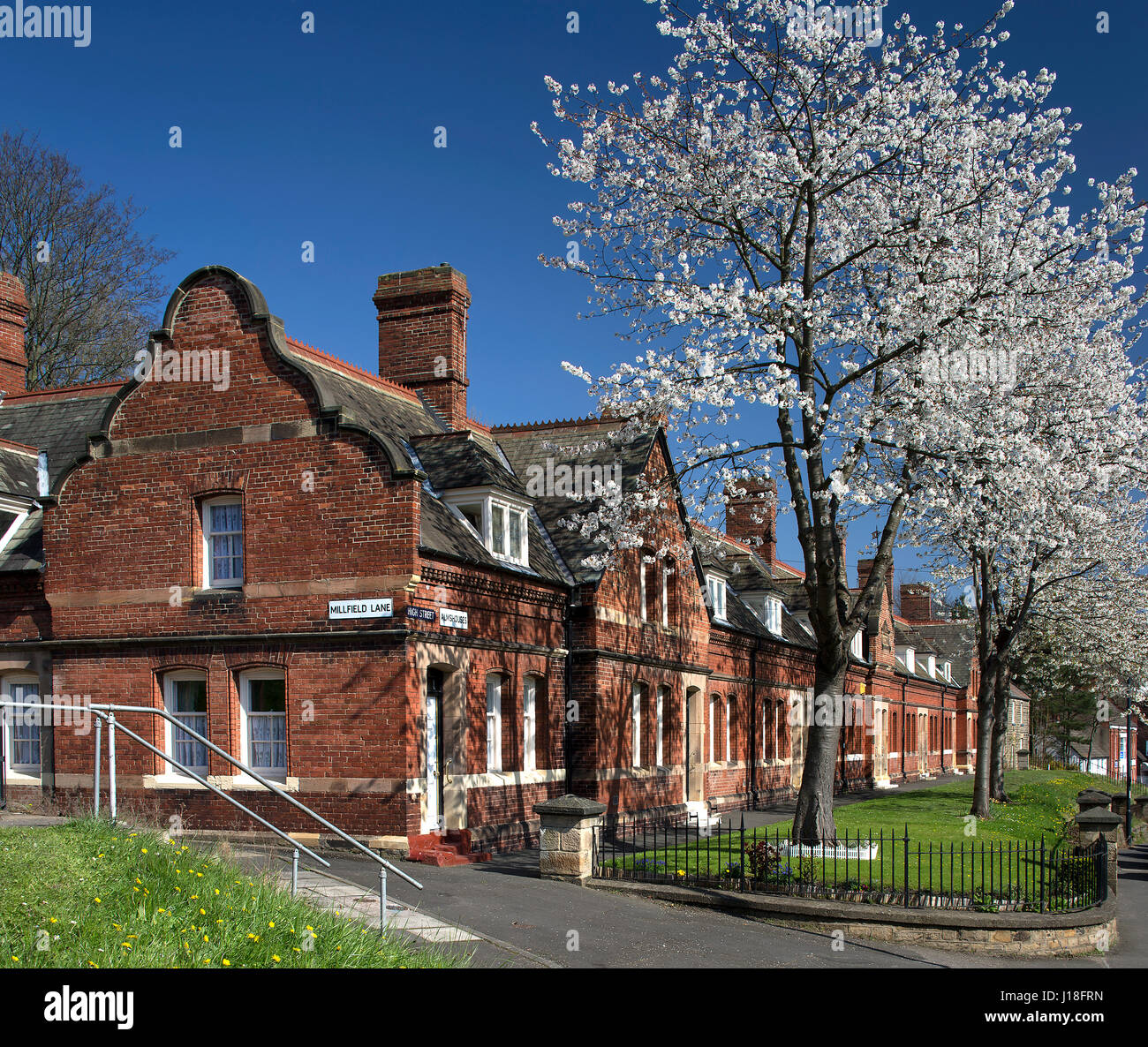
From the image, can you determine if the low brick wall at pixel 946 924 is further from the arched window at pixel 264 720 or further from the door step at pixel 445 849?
the arched window at pixel 264 720

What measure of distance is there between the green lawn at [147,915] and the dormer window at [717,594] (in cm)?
2024

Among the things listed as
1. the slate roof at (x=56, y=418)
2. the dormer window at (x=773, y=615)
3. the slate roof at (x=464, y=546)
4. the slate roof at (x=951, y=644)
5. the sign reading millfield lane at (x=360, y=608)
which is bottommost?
the slate roof at (x=951, y=644)

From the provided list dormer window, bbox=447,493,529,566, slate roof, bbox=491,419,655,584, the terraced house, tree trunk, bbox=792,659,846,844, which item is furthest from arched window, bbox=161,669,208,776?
tree trunk, bbox=792,659,846,844

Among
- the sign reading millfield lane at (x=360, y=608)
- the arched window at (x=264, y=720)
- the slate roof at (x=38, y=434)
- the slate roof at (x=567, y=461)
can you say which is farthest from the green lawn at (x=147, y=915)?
the slate roof at (x=567, y=461)

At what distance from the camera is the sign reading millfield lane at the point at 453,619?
694 inches

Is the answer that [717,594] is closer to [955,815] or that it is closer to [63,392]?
[955,815]

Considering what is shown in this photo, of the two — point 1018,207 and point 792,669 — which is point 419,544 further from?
point 792,669

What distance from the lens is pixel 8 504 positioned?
68.5 feet

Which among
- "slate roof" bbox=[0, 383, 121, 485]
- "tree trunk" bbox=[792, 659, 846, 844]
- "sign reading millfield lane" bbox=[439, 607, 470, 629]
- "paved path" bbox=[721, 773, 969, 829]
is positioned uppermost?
"slate roof" bbox=[0, 383, 121, 485]

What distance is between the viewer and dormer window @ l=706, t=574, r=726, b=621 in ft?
97.5

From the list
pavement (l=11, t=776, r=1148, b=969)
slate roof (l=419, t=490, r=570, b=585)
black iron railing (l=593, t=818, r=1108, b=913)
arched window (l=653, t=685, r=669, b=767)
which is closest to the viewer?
pavement (l=11, t=776, r=1148, b=969)

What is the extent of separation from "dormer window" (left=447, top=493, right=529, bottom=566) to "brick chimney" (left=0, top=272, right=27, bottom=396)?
38.9 ft

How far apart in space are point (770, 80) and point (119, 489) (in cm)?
1235

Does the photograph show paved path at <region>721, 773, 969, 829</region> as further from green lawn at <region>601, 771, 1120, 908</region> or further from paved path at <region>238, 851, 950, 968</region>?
paved path at <region>238, 851, 950, 968</region>
